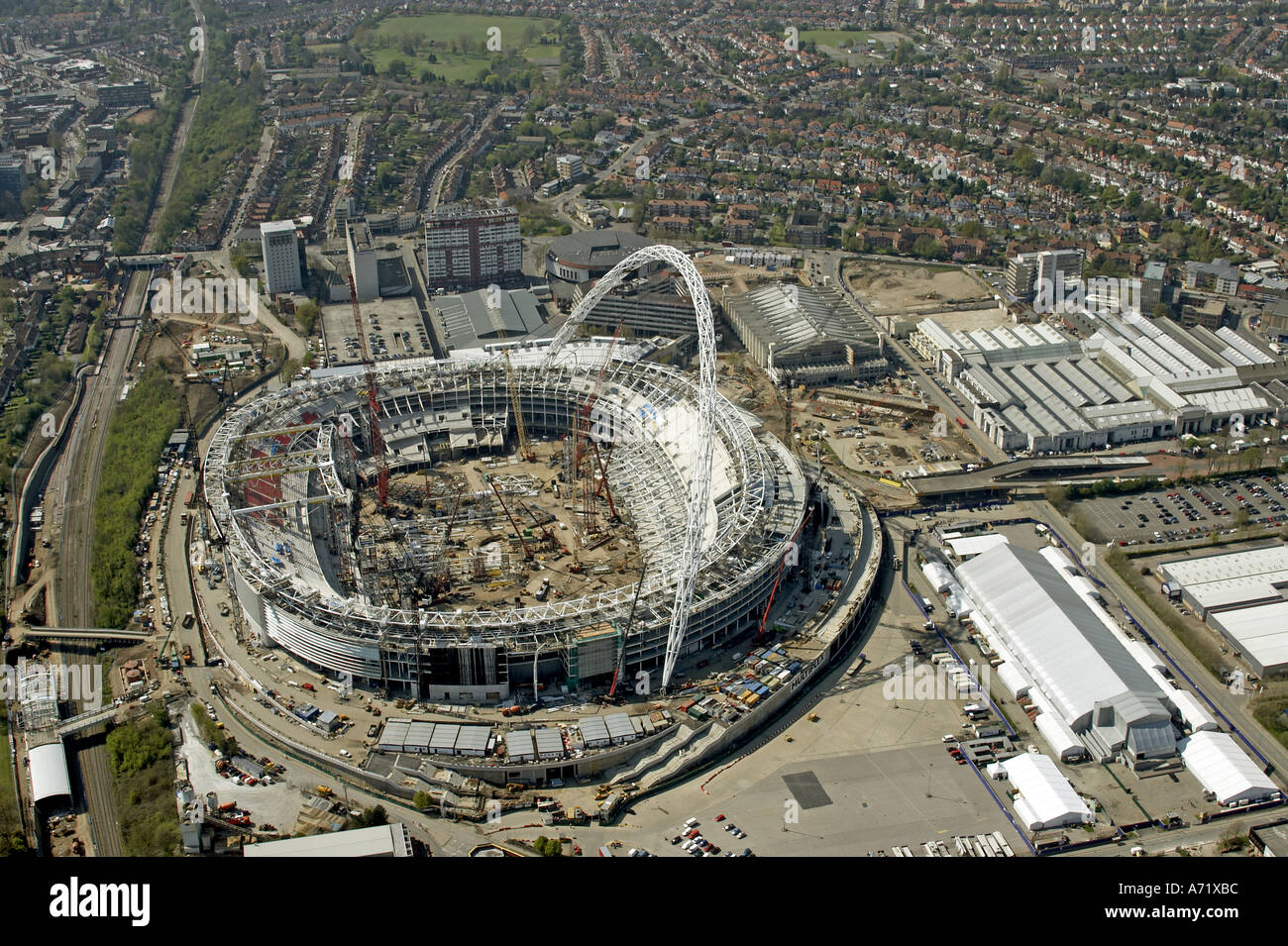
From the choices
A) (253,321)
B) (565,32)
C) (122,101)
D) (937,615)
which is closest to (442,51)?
(565,32)

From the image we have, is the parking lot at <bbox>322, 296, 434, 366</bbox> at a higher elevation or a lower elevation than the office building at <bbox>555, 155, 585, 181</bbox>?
lower

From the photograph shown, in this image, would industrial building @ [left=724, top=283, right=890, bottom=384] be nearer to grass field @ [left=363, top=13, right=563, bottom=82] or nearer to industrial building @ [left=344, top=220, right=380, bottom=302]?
industrial building @ [left=344, top=220, right=380, bottom=302]

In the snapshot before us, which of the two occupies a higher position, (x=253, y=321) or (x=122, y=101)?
(x=122, y=101)

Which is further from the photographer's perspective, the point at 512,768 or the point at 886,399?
the point at 886,399

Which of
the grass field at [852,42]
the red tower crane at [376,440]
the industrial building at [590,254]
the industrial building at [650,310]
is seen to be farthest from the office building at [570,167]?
the grass field at [852,42]

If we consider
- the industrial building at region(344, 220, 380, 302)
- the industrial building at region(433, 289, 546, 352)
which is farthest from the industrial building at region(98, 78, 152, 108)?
the industrial building at region(433, 289, 546, 352)

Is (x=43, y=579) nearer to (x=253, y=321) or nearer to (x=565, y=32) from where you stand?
(x=253, y=321)

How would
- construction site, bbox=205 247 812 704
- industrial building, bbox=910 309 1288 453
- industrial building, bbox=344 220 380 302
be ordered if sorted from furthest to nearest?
industrial building, bbox=344 220 380 302, industrial building, bbox=910 309 1288 453, construction site, bbox=205 247 812 704
